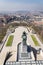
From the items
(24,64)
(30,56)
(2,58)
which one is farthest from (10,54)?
(24,64)

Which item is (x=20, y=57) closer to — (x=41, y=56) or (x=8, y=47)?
(x=41, y=56)

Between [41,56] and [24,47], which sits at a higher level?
[24,47]

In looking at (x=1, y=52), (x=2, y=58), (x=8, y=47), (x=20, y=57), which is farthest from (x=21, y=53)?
(x=8, y=47)

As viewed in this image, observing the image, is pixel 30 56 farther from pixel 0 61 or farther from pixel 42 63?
pixel 42 63

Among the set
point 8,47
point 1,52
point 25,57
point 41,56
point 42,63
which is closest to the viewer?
point 42,63

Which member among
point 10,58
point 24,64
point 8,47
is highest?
point 24,64

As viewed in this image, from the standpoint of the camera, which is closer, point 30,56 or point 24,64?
point 24,64

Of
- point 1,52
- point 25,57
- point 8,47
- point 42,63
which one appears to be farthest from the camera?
point 8,47

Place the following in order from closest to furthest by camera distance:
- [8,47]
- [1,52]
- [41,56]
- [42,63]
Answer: [42,63]
[41,56]
[1,52]
[8,47]

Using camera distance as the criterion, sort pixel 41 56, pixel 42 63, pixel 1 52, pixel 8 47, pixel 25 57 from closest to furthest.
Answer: pixel 42 63 → pixel 25 57 → pixel 41 56 → pixel 1 52 → pixel 8 47
